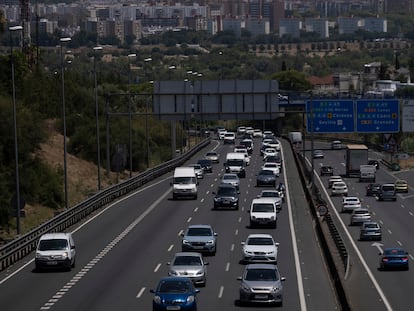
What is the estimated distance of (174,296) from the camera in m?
31.6

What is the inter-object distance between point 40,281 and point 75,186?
43136 millimetres

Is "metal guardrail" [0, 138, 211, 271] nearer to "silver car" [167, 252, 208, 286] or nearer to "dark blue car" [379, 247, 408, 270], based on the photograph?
"silver car" [167, 252, 208, 286]

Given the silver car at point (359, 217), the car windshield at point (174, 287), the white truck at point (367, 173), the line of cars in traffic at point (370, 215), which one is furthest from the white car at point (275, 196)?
the white truck at point (367, 173)

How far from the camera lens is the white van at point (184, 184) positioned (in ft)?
222

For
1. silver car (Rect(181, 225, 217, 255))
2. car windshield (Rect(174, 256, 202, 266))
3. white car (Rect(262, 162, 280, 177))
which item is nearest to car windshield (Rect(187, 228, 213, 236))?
silver car (Rect(181, 225, 217, 255))

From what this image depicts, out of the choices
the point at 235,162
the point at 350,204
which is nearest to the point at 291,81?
the point at 235,162

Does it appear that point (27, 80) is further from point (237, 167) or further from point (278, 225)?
point (278, 225)

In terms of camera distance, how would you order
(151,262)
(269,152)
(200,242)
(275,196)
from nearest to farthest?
(151,262)
(200,242)
(275,196)
(269,152)

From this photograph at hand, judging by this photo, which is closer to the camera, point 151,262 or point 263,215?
point 151,262

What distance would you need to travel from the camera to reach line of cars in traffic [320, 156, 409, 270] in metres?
46.1

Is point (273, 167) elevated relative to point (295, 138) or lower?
elevated

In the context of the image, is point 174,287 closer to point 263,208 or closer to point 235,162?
point 263,208

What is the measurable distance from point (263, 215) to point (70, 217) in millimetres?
8123

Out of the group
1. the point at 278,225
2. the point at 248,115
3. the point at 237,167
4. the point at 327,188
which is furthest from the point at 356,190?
the point at 278,225
